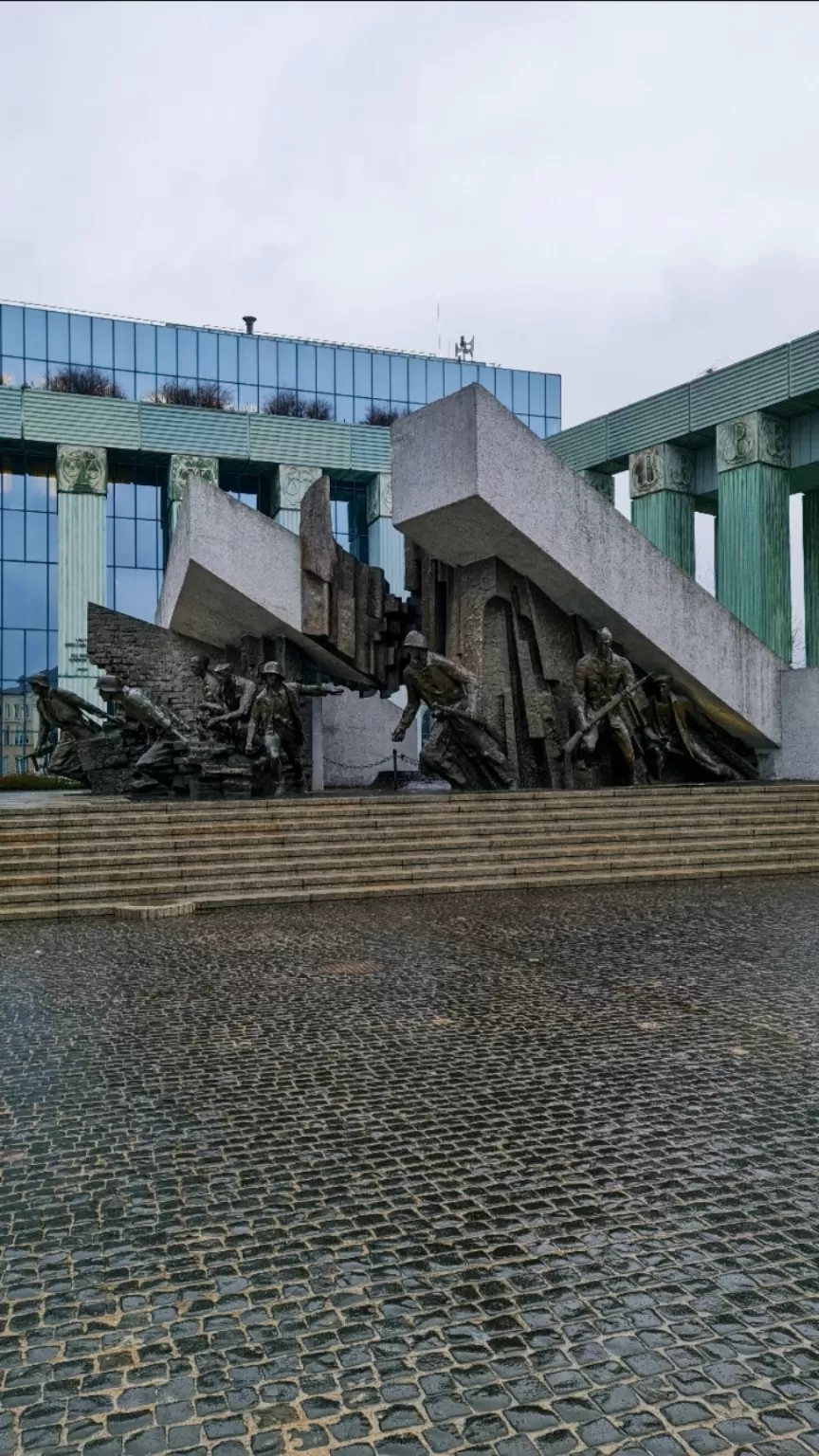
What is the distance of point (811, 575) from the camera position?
21906mm

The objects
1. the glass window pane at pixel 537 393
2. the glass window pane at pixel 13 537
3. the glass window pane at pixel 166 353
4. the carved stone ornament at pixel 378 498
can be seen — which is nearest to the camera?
the glass window pane at pixel 13 537

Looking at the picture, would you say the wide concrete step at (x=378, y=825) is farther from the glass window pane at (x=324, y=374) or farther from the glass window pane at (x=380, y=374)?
the glass window pane at (x=380, y=374)

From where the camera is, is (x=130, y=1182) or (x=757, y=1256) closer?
(x=757, y=1256)

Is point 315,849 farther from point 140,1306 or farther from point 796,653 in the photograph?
point 796,653

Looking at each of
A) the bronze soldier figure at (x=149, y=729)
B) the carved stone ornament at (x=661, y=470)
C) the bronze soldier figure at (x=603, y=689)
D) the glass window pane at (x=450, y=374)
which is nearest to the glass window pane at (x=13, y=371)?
the glass window pane at (x=450, y=374)

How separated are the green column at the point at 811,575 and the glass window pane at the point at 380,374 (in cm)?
1553

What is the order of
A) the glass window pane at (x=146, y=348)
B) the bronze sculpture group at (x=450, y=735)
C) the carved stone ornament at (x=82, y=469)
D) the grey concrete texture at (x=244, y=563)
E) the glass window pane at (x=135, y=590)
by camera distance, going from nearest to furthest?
the bronze sculpture group at (x=450, y=735) → the grey concrete texture at (x=244, y=563) → the carved stone ornament at (x=82, y=469) → the glass window pane at (x=135, y=590) → the glass window pane at (x=146, y=348)

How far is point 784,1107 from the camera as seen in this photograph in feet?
10.6

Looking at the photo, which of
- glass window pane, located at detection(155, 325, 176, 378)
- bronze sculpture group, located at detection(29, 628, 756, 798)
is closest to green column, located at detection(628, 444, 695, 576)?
bronze sculpture group, located at detection(29, 628, 756, 798)

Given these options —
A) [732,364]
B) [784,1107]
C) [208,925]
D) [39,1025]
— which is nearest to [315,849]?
[208,925]

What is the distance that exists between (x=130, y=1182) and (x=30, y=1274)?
0.48 metres

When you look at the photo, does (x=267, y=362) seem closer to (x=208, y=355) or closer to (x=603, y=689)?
(x=208, y=355)

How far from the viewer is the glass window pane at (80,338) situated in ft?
103

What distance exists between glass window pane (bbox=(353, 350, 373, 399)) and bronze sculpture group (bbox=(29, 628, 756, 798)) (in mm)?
21529
